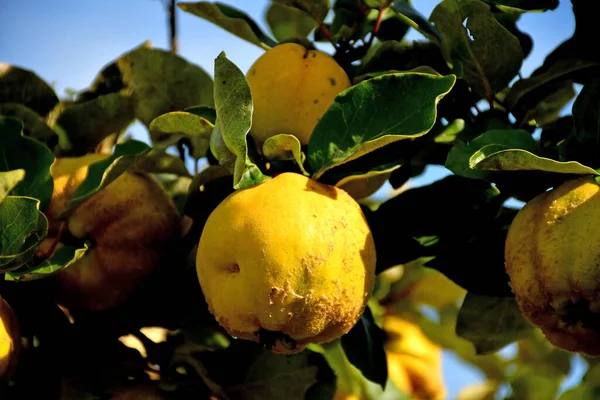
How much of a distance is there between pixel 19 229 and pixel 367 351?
489 mm

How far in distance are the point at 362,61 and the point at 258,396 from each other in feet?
1.64

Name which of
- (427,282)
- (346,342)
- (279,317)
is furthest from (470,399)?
(279,317)

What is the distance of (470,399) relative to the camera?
65.8 inches

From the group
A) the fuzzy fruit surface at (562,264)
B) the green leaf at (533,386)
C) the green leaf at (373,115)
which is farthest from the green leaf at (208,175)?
the green leaf at (533,386)

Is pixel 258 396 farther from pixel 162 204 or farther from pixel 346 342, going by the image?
pixel 162 204

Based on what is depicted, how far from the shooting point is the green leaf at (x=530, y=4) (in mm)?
1089

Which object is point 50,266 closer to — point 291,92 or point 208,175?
point 208,175

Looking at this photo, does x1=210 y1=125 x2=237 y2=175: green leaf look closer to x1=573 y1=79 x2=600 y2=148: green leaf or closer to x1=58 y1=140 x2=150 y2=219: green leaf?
x1=58 y1=140 x2=150 y2=219: green leaf

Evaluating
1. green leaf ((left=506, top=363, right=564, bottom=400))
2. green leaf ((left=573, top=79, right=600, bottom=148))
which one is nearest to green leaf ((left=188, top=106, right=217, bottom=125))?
green leaf ((left=573, top=79, right=600, bottom=148))

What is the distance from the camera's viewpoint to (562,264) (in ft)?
2.63

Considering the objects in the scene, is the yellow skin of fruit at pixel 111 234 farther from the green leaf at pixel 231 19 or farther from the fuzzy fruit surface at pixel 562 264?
the fuzzy fruit surface at pixel 562 264

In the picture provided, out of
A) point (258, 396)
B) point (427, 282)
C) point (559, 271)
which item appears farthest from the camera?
point (427, 282)

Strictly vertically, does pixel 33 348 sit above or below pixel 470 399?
above

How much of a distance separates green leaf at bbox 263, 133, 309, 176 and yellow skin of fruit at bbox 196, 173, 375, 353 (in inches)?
2.0
